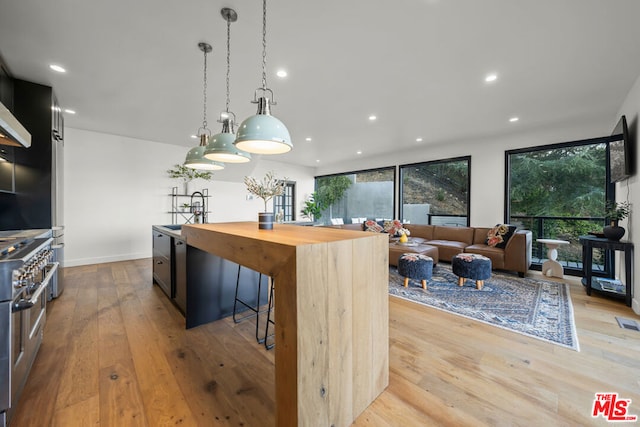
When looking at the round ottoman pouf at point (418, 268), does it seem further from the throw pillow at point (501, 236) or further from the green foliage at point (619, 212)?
the green foliage at point (619, 212)

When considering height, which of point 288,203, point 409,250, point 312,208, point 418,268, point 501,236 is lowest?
point 418,268

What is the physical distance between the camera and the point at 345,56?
97.3 inches

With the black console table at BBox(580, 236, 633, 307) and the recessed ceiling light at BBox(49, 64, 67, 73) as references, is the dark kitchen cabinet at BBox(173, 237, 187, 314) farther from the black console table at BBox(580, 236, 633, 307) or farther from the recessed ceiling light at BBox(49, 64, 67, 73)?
the black console table at BBox(580, 236, 633, 307)

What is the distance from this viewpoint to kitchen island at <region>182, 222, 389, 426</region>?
110 centimetres

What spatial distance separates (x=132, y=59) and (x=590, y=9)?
12.9 feet

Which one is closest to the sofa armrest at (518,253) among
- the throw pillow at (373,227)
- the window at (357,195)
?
the throw pillow at (373,227)

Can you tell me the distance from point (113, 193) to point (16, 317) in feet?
14.6

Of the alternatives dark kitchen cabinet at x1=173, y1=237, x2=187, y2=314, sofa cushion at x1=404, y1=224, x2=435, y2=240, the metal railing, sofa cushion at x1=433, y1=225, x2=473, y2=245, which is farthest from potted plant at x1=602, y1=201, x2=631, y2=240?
dark kitchen cabinet at x1=173, y1=237, x2=187, y2=314

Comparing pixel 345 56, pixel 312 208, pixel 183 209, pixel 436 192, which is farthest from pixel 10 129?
pixel 312 208

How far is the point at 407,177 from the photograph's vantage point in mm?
6652

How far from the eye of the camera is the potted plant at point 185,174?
5.68m

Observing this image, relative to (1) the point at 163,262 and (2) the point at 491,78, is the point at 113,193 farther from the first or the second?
(2) the point at 491,78

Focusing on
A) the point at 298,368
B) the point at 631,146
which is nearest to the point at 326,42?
the point at 298,368

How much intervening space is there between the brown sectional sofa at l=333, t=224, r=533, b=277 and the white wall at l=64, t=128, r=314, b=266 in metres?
4.55
